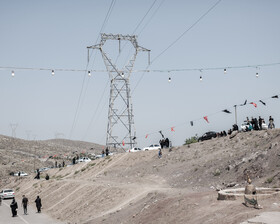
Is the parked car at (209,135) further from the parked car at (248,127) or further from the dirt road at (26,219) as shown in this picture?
the dirt road at (26,219)

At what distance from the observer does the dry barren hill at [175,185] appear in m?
22.2

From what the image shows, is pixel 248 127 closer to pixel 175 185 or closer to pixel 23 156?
pixel 175 185

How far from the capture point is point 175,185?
37844 millimetres

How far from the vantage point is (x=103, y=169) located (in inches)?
2255

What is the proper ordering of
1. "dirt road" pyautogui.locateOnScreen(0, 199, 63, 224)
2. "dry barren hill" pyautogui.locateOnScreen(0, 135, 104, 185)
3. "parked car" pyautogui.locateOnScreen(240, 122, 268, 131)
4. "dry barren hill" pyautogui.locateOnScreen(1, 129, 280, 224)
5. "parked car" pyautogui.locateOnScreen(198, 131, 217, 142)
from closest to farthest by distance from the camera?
"dry barren hill" pyautogui.locateOnScreen(1, 129, 280, 224) < "dirt road" pyautogui.locateOnScreen(0, 199, 63, 224) < "parked car" pyautogui.locateOnScreen(240, 122, 268, 131) < "parked car" pyautogui.locateOnScreen(198, 131, 217, 142) < "dry barren hill" pyautogui.locateOnScreen(0, 135, 104, 185)

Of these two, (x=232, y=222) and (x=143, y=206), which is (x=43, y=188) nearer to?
(x=143, y=206)

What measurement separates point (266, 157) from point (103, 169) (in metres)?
28.8

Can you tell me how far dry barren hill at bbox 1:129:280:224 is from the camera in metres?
22.2

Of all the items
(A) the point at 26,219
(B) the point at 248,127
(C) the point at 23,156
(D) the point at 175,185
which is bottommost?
(A) the point at 26,219

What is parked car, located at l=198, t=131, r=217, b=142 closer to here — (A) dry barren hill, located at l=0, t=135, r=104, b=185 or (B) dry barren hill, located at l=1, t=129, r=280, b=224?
(B) dry barren hill, located at l=1, t=129, r=280, b=224

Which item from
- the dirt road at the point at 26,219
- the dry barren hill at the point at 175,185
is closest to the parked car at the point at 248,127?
the dry barren hill at the point at 175,185

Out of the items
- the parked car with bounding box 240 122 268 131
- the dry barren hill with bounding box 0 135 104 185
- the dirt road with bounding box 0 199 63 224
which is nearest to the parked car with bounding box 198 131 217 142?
the parked car with bounding box 240 122 268 131

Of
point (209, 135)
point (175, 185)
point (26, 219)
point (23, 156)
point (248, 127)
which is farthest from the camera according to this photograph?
point (23, 156)

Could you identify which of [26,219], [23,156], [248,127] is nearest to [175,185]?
[26,219]
